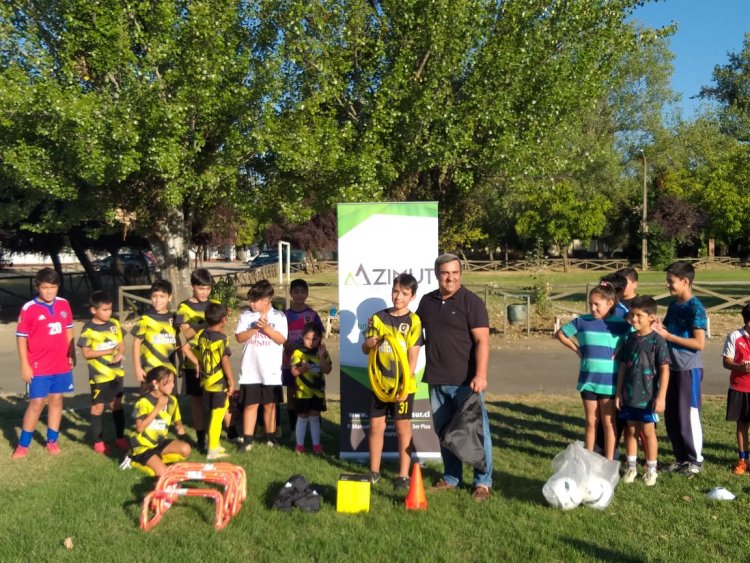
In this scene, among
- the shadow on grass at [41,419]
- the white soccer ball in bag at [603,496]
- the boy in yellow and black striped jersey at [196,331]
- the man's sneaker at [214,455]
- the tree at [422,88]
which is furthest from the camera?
the tree at [422,88]

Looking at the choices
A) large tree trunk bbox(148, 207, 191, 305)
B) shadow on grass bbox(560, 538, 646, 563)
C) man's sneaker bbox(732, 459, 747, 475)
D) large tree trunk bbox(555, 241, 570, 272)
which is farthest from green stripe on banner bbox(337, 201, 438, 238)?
large tree trunk bbox(555, 241, 570, 272)

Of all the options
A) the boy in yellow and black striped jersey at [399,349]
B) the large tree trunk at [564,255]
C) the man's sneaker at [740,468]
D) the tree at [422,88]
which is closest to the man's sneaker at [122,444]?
the boy in yellow and black striped jersey at [399,349]

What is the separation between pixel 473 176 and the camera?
1407 cm

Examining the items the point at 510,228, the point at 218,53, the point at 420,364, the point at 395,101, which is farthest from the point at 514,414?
the point at 510,228

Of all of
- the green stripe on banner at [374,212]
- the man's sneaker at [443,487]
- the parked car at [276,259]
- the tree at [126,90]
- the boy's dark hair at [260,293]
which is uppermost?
the tree at [126,90]

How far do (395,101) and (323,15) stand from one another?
2193mm

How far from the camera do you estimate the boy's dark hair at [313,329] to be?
6227mm

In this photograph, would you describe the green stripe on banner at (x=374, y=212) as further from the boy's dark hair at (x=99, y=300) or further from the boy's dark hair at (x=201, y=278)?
the boy's dark hair at (x=99, y=300)

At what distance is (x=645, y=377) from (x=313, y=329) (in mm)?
3019

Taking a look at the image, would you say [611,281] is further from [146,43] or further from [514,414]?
[146,43]

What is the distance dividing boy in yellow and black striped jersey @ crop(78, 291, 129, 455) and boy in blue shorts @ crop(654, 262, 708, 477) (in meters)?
5.10

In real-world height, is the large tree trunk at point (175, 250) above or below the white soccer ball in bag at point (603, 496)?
above

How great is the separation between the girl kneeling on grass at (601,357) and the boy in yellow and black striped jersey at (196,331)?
140 inches

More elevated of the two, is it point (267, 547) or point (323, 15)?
point (323, 15)
